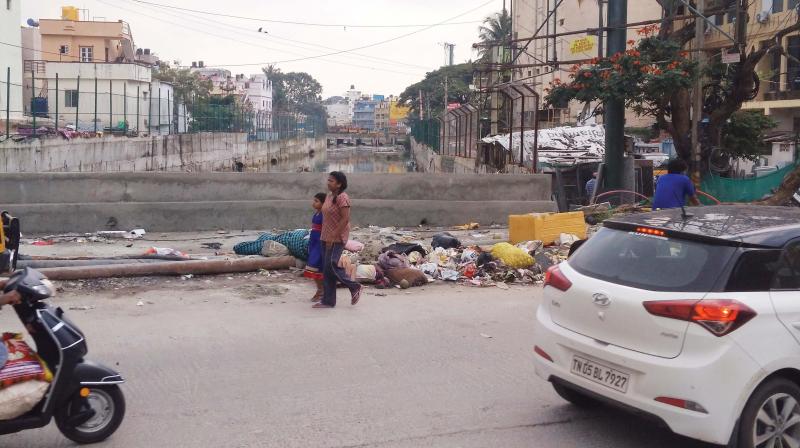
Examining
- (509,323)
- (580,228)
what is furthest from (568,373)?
(580,228)

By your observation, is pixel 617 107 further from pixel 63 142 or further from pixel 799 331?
pixel 63 142

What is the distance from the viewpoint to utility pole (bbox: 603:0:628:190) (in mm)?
18125

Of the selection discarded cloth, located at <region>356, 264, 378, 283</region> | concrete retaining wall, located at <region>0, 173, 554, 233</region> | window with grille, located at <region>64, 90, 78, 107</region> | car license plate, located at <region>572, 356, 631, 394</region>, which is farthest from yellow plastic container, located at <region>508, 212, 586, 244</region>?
window with grille, located at <region>64, 90, 78, 107</region>

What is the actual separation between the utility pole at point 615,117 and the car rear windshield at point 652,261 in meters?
13.3

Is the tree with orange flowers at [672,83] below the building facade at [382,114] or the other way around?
below

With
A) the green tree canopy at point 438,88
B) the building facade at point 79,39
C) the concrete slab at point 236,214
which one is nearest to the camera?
the concrete slab at point 236,214

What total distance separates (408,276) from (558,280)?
532 cm

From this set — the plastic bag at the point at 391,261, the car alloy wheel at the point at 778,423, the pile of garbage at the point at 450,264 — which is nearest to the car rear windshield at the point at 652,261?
the car alloy wheel at the point at 778,423

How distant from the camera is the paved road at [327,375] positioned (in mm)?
5270

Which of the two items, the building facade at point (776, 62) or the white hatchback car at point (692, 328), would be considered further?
the building facade at point (776, 62)

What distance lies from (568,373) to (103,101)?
33.8 meters

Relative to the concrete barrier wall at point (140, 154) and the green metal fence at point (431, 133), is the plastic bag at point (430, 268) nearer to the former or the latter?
the concrete barrier wall at point (140, 154)

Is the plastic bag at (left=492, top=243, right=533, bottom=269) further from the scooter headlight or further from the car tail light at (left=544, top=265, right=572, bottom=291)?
the scooter headlight

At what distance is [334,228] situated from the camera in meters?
8.83
